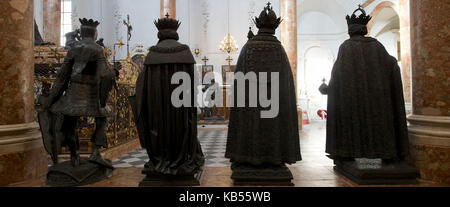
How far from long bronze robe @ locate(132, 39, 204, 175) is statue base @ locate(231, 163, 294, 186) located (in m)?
0.60

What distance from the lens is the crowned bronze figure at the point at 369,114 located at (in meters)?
3.42

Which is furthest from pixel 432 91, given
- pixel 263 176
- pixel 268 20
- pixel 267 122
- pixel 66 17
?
pixel 66 17

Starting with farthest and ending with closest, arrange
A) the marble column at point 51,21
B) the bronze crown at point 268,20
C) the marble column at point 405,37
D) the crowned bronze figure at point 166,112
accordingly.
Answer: the marble column at point 51,21
the marble column at point 405,37
the bronze crown at point 268,20
the crowned bronze figure at point 166,112

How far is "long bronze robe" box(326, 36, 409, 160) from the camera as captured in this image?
3.44m

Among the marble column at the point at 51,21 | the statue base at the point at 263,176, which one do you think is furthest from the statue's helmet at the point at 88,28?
the marble column at the point at 51,21

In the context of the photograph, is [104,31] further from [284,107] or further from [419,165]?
[419,165]

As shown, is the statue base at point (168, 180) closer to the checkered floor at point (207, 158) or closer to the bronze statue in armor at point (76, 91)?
the bronze statue in armor at point (76, 91)

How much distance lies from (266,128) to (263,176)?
0.58 m

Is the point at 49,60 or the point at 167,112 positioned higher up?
the point at 49,60

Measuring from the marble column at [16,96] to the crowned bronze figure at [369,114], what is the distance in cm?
412

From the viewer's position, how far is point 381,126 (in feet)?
11.2

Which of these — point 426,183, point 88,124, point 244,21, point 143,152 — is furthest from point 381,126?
point 244,21

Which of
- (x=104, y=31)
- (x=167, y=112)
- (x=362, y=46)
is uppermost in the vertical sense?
(x=104, y=31)
